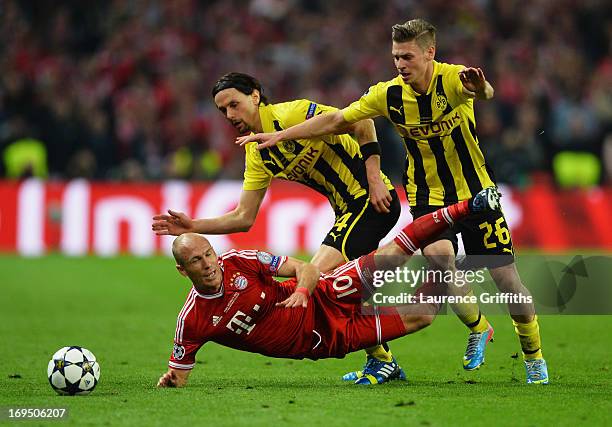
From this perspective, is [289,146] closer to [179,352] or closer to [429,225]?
[429,225]

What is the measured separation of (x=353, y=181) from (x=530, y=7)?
46.0ft

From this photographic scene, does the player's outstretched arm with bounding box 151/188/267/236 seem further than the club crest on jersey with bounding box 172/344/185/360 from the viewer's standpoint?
Yes

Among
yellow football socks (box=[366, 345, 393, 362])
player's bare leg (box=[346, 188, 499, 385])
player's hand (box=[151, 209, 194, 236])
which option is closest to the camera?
player's bare leg (box=[346, 188, 499, 385])

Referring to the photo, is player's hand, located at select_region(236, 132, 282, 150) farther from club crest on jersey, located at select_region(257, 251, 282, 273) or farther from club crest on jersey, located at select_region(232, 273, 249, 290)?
club crest on jersey, located at select_region(232, 273, 249, 290)

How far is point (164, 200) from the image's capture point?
57.2ft

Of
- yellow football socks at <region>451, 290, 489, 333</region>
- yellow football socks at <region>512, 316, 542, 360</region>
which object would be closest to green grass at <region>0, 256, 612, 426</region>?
yellow football socks at <region>512, 316, 542, 360</region>

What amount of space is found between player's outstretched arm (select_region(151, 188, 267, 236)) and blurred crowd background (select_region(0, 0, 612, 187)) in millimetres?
9664

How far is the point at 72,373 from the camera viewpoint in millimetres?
6762

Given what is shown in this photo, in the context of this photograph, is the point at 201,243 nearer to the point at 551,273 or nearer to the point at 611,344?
the point at 551,273

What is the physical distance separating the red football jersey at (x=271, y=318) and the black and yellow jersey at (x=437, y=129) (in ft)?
2.63

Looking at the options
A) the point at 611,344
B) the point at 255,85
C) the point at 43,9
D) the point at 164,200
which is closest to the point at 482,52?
the point at 164,200

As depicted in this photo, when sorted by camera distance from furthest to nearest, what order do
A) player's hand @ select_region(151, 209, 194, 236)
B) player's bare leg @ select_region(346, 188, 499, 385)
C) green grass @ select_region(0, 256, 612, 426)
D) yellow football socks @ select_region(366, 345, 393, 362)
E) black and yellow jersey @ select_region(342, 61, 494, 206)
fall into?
player's hand @ select_region(151, 209, 194, 236) → yellow football socks @ select_region(366, 345, 393, 362) → black and yellow jersey @ select_region(342, 61, 494, 206) → player's bare leg @ select_region(346, 188, 499, 385) → green grass @ select_region(0, 256, 612, 426)

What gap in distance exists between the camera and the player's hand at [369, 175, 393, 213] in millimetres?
7660

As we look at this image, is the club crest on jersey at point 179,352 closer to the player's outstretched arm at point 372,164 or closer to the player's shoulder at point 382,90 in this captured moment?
the player's outstretched arm at point 372,164
